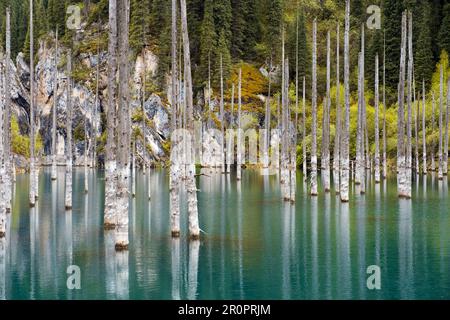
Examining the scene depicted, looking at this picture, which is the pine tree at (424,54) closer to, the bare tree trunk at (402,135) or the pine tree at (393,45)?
the pine tree at (393,45)

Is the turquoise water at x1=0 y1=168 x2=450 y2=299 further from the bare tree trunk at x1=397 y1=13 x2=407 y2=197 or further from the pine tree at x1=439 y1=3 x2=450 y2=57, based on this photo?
the pine tree at x1=439 y1=3 x2=450 y2=57

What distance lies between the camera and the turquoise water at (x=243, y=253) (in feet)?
62.5

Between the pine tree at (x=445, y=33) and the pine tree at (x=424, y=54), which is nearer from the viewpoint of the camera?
the pine tree at (x=424, y=54)

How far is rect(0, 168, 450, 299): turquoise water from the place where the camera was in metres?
19.1

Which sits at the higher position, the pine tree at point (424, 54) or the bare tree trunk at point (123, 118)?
the pine tree at point (424, 54)

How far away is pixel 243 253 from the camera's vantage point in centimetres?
2478

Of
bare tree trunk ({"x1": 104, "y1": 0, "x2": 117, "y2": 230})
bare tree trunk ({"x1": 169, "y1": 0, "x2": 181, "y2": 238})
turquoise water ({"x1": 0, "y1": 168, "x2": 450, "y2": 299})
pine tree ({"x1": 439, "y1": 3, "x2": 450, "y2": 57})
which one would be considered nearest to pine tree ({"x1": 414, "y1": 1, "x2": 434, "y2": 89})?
pine tree ({"x1": 439, "y1": 3, "x2": 450, "y2": 57})

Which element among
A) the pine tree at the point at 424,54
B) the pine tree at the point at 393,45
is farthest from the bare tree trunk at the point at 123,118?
the pine tree at the point at 393,45

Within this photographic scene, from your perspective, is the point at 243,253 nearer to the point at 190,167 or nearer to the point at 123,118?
the point at 190,167

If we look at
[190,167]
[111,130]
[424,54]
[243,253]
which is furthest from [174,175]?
[424,54]

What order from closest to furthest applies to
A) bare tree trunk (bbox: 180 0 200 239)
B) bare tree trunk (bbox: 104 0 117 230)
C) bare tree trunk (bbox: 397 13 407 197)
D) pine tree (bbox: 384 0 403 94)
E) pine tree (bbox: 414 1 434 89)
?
bare tree trunk (bbox: 104 0 117 230), bare tree trunk (bbox: 180 0 200 239), bare tree trunk (bbox: 397 13 407 197), pine tree (bbox: 414 1 434 89), pine tree (bbox: 384 0 403 94)

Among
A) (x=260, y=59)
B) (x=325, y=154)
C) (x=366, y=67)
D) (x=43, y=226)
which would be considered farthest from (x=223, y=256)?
(x=260, y=59)
